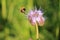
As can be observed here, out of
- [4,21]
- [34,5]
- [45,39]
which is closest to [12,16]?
[4,21]

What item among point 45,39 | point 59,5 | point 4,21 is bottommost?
point 45,39

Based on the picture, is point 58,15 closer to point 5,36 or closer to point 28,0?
point 28,0

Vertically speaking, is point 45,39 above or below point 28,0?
below
